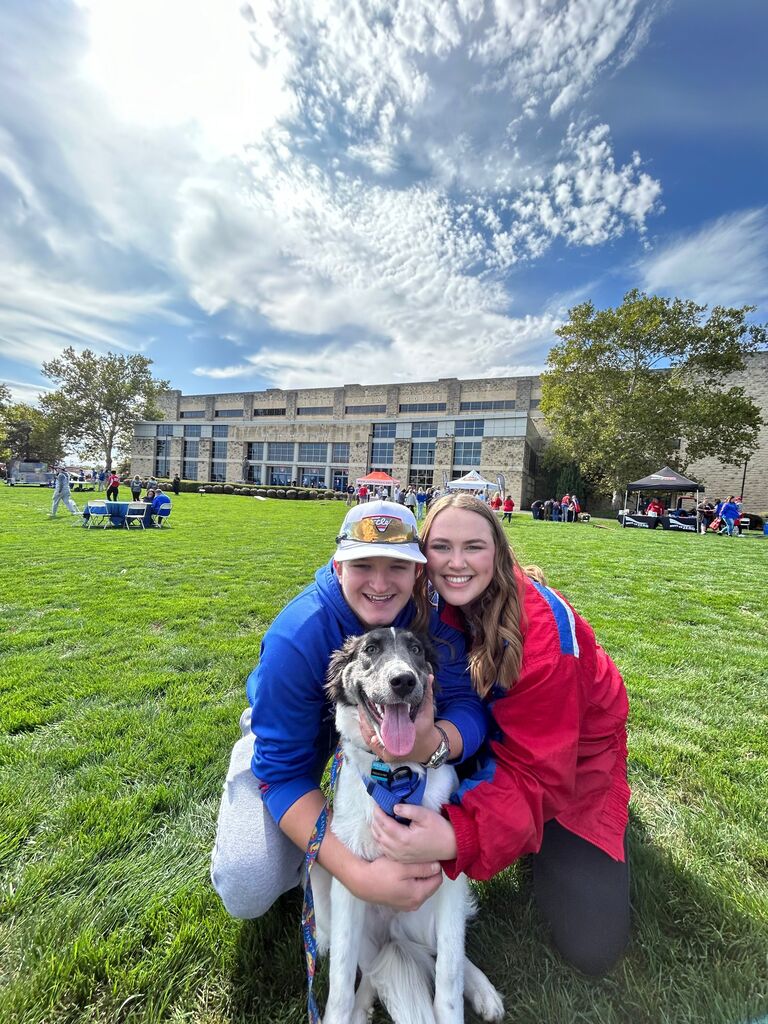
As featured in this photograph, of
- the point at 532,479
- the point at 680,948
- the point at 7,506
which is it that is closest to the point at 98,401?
the point at 7,506

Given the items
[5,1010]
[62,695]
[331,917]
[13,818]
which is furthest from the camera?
[62,695]

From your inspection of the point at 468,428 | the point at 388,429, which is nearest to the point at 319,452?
the point at 388,429

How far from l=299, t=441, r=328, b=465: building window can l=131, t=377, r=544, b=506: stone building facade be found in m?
0.15

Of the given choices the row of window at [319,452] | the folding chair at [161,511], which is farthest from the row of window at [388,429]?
the folding chair at [161,511]

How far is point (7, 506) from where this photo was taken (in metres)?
19.9

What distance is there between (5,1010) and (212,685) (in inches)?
106

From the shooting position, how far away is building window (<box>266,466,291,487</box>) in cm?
6675

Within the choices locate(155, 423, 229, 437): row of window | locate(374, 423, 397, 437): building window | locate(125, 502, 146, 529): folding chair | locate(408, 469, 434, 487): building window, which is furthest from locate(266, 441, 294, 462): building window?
locate(125, 502, 146, 529): folding chair

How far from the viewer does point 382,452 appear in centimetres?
6081

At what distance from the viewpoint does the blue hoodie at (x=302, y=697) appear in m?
1.90

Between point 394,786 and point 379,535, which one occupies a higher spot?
point 379,535

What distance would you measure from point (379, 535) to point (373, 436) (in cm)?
5993

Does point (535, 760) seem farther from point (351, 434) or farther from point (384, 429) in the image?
point (351, 434)

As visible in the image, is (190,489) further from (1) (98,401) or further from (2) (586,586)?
(2) (586,586)
